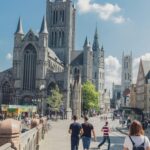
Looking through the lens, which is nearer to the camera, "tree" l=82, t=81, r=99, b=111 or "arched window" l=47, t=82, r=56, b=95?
"arched window" l=47, t=82, r=56, b=95

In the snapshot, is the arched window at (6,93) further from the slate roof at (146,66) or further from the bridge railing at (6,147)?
the bridge railing at (6,147)

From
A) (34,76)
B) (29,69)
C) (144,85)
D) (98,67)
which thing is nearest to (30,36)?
(29,69)

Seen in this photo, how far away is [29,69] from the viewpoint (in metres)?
111

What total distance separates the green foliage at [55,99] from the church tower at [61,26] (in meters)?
28.6

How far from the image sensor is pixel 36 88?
109m

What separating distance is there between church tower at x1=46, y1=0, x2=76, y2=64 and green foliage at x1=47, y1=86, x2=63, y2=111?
2860 centimetres

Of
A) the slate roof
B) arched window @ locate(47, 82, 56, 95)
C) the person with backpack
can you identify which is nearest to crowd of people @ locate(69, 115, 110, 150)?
the person with backpack

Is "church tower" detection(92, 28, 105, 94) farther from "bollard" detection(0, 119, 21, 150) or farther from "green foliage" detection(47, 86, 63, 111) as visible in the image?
"bollard" detection(0, 119, 21, 150)

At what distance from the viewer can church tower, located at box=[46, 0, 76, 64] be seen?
131375 millimetres

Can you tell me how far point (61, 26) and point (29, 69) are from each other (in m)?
26.4

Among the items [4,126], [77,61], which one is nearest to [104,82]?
[77,61]

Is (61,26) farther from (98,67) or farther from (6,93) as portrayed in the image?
(98,67)

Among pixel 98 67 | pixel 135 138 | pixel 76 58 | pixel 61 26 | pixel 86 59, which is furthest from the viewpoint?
pixel 98 67

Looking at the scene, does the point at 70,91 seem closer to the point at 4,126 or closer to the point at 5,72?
the point at 5,72
